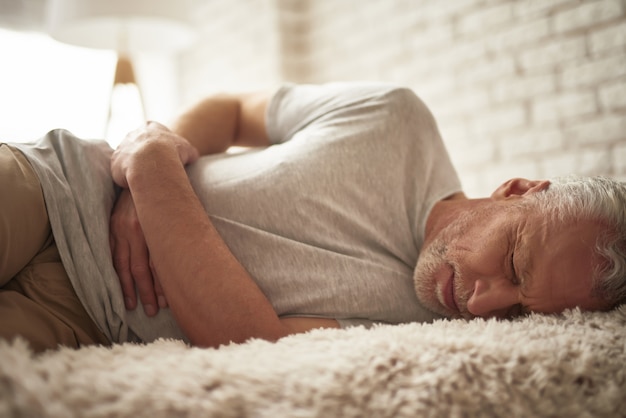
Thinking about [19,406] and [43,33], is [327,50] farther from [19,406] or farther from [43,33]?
[19,406]

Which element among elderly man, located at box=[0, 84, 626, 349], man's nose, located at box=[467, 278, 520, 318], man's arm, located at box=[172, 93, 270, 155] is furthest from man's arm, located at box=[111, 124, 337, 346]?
man's arm, located at box=[172, 93, 270, 155]

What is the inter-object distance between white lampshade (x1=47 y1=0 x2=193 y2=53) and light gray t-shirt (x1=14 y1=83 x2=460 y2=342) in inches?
51.6

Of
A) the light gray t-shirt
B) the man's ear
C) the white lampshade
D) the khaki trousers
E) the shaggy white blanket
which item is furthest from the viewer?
the white lampshade

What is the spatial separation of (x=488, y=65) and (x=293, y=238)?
54.2 inches

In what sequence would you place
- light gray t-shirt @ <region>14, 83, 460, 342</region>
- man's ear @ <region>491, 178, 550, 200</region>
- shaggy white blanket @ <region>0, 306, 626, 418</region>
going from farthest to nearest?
man's ear @ <region>491, 178, 550, 200</region> → light gray t-shirt @ <region>14, 83, 460, 342</region> → shaggy white blanket @ <region>0, 306, 626, 418</region>

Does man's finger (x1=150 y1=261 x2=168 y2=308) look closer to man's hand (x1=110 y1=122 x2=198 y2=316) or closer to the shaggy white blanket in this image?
man's hand (x1=110 y1=122 x2=198 y2=316)

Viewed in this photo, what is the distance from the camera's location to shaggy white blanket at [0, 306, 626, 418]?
0.54 metres

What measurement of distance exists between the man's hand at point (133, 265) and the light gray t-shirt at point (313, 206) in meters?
0.02

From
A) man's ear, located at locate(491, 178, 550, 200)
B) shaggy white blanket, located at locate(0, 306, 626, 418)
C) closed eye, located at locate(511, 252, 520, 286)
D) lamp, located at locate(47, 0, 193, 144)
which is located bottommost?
closed eye, located at locate(511, 252, 520, 286)

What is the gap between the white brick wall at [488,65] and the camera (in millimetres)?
1760

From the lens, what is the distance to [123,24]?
2373 mm

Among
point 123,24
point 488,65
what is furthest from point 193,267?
point 123,24

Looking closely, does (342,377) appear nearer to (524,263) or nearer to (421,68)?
(524,263)

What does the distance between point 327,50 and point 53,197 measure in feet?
6.93
